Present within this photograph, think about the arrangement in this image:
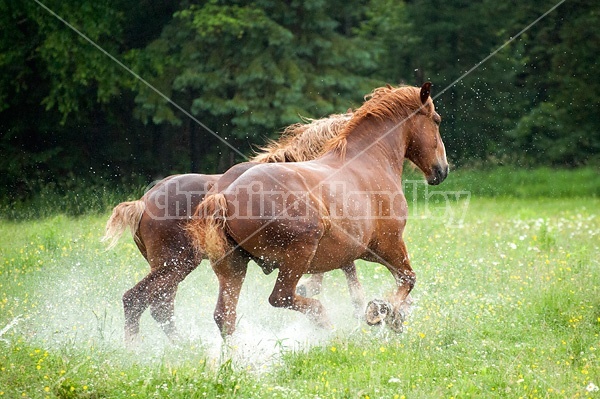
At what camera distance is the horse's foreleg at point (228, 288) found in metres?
6.56

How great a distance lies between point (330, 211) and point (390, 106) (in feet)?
5.43

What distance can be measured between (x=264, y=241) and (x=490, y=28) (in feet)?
59.5

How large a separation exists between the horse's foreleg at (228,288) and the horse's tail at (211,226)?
0.67 feet

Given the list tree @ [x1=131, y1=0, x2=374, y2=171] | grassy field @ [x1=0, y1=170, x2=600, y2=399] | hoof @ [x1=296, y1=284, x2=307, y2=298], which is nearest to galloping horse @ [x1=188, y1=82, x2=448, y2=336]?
grassy field @ [x1=0, y1=170, x2=600, y2=399]

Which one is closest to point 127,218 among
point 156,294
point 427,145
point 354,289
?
point 156,294

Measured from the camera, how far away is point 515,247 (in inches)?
404

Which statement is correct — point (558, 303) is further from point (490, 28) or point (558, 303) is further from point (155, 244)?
point (490, 28)

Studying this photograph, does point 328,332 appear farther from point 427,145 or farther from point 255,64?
point 255,64

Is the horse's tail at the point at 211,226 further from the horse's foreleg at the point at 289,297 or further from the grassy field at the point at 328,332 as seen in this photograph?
the grassy field at the point at 328,332

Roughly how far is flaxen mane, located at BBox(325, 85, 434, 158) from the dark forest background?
36.1ft

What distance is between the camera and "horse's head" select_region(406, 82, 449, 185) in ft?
26.1

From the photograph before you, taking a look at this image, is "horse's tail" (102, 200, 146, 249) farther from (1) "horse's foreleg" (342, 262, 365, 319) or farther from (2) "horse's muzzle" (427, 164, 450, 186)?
(2) "horse's muzzle" (427, 164, 450, 186)

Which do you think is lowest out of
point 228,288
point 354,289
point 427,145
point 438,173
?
point 354,289

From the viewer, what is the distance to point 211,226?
6270mm
